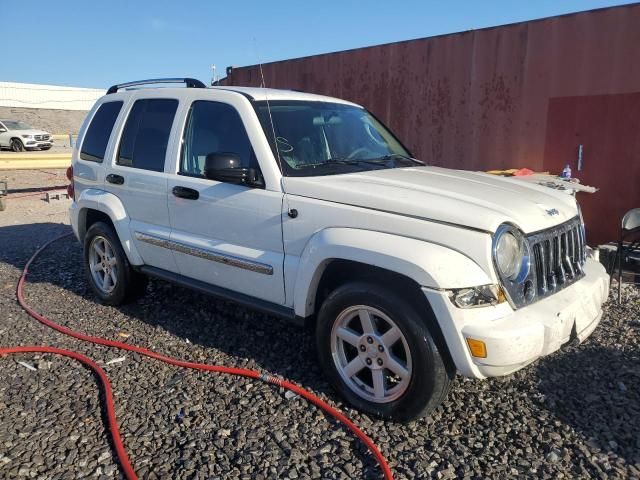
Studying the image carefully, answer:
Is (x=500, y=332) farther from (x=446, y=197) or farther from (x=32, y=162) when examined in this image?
(x=32, y=162)

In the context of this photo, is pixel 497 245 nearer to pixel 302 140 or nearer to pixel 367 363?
pixel 367 363

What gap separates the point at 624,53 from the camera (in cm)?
605

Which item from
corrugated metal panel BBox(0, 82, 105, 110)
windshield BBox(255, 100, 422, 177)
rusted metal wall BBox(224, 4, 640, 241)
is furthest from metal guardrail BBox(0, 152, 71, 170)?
corrugated metal panel BBox(0, 82, 105, 110)

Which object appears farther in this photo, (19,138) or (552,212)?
(19,138)

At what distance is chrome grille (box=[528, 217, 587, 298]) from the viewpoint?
286 centimetres

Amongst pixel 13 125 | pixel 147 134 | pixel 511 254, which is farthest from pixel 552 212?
pixel 13 125

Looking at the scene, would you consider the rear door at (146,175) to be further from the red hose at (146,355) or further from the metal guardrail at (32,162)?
the metal guardrail at (32,162)

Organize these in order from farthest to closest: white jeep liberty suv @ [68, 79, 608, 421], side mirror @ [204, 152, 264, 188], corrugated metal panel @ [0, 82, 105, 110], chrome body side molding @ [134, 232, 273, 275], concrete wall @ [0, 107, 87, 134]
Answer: corrugated metal panel @ [0, 82, 105, 110], concrete wall @ [0, 107, 87, 134], chrome body side molding @ [134, 232, 273, 275], side mirror @ [204, 152, 264, 188], white jeep liberty suv @ [68, 79, 608, 421]

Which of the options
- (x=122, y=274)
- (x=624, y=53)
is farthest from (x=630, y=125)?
(x=122, y=274)

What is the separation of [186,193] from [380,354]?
1855 mm

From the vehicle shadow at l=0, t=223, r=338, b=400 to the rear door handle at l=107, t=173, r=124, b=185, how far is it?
1168mm

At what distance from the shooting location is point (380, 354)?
2.93m

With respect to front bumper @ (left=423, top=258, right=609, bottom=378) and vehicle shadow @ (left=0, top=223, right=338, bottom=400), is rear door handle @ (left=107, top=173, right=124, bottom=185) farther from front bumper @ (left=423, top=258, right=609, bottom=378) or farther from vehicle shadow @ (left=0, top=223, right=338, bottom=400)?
front bumper @ (left=423, top=258, right=609, bottom=378)

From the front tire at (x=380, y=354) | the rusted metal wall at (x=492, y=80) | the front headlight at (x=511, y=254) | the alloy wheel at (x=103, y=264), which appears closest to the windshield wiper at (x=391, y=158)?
the front tire at (x=380, y=354)
